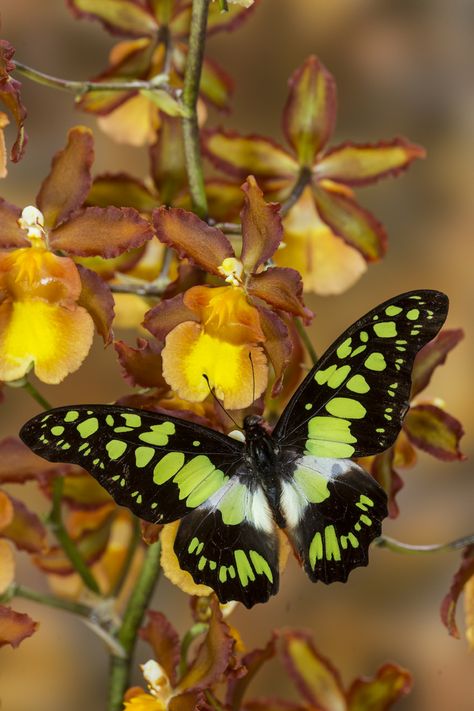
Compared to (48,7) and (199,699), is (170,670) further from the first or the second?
(48,7)

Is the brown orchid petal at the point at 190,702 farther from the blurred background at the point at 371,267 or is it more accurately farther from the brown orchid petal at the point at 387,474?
the blurred background at the point at 371,267

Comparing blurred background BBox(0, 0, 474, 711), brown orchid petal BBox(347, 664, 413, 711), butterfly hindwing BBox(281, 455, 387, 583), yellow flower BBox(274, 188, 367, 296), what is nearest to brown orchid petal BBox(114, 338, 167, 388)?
butterfly hindwing BBox(281, 455, 387, 583)

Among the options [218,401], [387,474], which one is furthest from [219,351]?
[387,474]

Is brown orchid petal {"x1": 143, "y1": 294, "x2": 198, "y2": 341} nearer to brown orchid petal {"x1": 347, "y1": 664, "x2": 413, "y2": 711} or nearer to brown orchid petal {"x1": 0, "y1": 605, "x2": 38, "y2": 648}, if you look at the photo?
brown orchid petal {"x1": 0, "y1": 605, "x2": 38, "y2": 648}

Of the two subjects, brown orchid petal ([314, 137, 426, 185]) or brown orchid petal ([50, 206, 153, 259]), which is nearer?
brown orchid petal ([50, 206, 153, 259])

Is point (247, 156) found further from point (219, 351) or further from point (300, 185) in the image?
point (219, 351)

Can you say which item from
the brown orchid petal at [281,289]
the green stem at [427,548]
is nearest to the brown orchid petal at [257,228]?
the brown orchid petal at [281,289]
